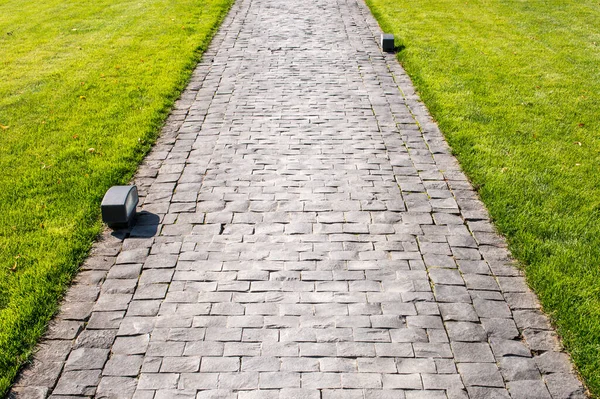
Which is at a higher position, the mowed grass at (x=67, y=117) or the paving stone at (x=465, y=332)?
the mowed grass at (x=67, y=117)

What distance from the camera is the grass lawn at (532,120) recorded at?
5.61 m

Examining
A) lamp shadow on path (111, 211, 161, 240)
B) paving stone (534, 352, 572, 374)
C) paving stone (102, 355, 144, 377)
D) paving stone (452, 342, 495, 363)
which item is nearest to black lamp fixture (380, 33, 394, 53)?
lamp shadow on path (111, 211, 161, 240)

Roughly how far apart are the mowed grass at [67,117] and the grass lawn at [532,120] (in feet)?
14.8

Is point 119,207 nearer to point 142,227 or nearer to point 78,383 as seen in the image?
point 142,227

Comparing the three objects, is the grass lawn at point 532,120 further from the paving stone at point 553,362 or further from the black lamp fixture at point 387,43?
the black lamp fixture at point 387,43

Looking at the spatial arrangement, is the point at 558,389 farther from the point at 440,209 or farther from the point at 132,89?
the point at 132,89

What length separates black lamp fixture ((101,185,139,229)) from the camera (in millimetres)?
6254

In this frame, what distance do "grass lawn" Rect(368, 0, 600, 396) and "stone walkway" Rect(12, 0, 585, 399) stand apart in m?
0.27

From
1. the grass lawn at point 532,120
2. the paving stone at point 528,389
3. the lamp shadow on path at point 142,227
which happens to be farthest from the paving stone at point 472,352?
the lamp shadow on path at point 142,227

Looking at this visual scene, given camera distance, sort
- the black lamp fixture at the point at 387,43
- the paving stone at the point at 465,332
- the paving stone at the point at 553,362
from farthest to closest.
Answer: the black lamp fixture at the point at 387,43 → the paving stone at the point at 465,332 → the paving stone at the point at 553,362

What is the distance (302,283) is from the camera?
5.59 m

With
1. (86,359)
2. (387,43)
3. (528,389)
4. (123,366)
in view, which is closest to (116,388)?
(123,366)

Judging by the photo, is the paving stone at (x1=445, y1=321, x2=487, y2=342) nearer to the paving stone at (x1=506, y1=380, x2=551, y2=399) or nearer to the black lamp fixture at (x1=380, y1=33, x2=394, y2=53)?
the paving stone at (x1=506, y1=380, x2=551, y2=399)

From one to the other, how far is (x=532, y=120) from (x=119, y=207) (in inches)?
252
